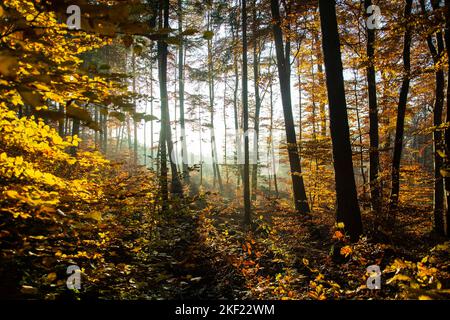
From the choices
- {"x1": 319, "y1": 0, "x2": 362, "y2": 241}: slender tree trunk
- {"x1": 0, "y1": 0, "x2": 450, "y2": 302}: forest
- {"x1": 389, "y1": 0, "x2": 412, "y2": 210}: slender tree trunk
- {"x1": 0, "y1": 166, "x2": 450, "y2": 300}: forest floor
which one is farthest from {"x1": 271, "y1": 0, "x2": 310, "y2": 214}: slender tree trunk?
{"x1": 319, "y1": 0, "x2": 362, "y2": 241}: slender tree trunk

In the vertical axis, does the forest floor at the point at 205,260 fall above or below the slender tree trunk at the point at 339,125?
below

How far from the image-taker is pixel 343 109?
6430 millimetres

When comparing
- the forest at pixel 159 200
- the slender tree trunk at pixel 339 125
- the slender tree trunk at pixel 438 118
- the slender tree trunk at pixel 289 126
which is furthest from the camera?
the slender tree trunk at pixel 289 126

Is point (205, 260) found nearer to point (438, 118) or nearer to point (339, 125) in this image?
point (339, 125)

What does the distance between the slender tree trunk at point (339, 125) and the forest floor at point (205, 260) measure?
1.94ft

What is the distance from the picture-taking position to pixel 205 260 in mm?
7238

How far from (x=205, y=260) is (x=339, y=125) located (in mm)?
4431

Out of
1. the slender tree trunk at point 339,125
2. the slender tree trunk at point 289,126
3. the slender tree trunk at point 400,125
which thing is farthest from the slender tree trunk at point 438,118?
the slender tree trunk at point 339,125

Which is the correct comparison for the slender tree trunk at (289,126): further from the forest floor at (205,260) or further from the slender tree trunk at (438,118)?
the slender tree trunk at (438,118)

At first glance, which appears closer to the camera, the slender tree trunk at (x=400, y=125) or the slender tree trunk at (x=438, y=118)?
the slender tree trunk at (x=400, y=125)

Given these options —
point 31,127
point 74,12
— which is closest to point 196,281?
point 31,127

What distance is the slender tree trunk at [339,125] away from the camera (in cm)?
634
